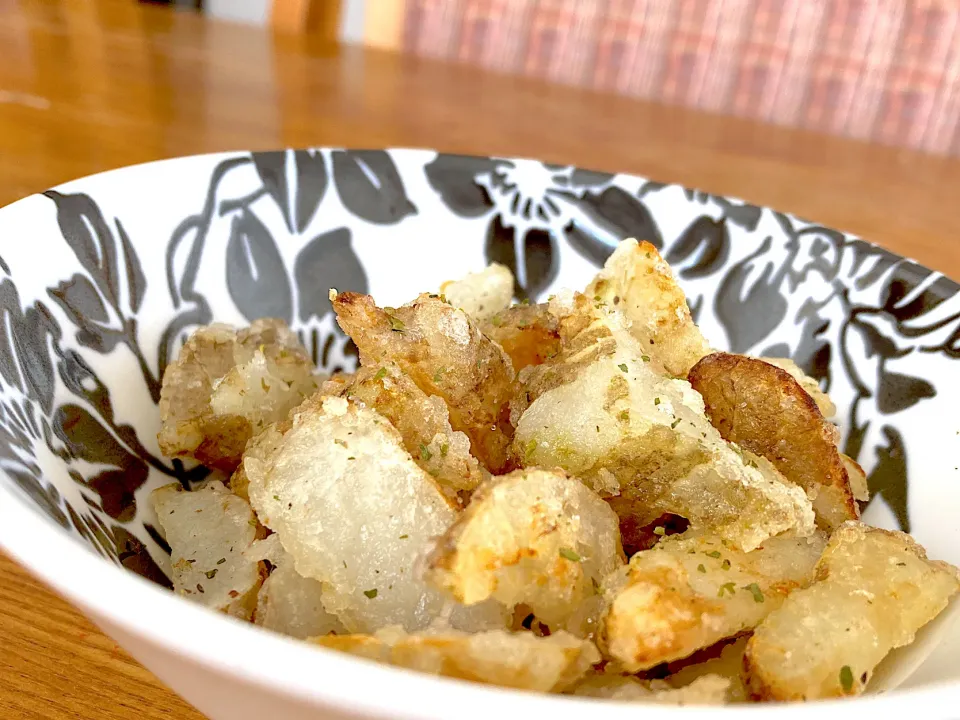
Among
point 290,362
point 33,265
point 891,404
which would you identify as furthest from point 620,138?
point 33,265

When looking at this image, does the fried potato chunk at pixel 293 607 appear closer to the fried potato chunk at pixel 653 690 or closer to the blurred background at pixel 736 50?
the fried potato chunk at pixel 653 690

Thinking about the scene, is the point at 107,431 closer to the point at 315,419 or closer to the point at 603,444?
the point at 315,419

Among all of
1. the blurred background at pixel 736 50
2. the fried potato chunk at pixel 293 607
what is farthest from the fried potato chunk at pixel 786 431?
the blurred background at pixel 736 50

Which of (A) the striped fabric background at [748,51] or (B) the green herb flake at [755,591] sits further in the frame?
(A) the striped fabric background at [748,51]

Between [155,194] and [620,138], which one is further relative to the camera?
[620,138]

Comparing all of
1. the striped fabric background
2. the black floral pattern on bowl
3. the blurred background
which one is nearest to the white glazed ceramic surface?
the black floral pattern on bowl
